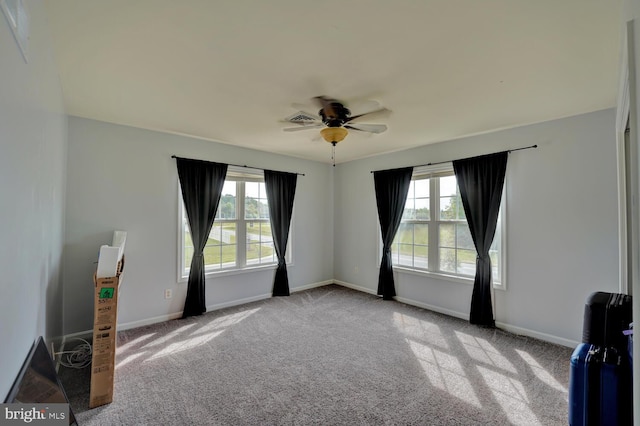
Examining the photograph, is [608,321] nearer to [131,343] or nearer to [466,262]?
[466,262]

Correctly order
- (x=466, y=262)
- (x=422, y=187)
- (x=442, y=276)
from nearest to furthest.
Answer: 1. (x=466, y=262)
2. (x=442, y=276)
3. (x=422, y=187)

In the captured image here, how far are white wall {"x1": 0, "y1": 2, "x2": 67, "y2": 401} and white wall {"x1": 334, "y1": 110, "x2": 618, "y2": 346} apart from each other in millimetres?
4172

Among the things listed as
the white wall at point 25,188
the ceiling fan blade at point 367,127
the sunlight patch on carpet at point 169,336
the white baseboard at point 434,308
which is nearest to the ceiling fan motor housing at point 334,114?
the ceiling fan blade at point 367,127

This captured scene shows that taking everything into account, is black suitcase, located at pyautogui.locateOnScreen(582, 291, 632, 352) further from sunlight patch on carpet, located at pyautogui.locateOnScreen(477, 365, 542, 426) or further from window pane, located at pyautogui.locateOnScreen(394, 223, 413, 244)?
window pane, located at pyautogui.locateOnScreen(394, 223, 413, 244)

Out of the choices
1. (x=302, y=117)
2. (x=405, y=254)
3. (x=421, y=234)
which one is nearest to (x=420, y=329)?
(x=405, y=254)

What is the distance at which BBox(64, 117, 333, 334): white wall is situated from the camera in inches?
122

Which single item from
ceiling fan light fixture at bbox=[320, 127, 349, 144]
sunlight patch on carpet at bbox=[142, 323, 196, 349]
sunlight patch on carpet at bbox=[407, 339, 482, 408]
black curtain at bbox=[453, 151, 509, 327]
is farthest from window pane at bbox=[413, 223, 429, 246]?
sunlight patch on carpet at bbox=[142, 323, 196, 349]

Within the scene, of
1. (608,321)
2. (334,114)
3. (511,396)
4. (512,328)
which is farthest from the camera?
(512,328)

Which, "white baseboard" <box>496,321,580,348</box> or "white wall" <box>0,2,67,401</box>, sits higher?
"white wall" <box>0,2,67,401</box>

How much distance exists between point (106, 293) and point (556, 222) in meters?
4.29

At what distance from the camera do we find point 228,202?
4367 millimetres

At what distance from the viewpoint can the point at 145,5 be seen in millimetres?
1499

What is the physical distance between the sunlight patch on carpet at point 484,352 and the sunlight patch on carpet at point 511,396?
0.16 metres

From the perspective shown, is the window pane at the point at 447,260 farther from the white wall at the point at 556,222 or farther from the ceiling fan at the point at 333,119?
the ceiling fan at the point at 333,119
